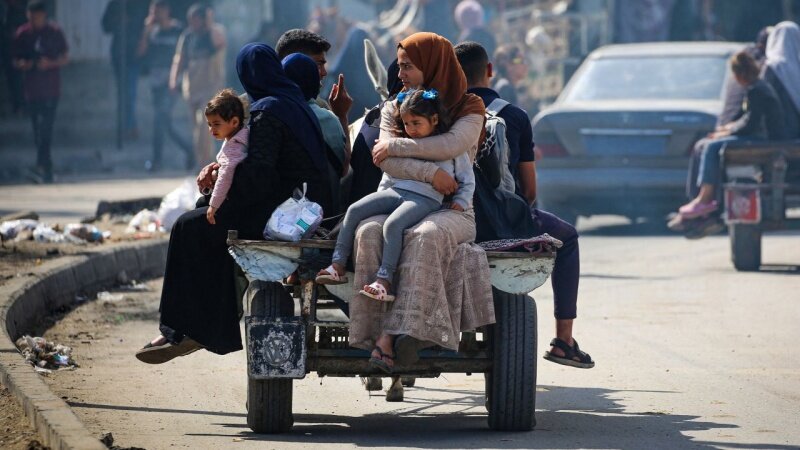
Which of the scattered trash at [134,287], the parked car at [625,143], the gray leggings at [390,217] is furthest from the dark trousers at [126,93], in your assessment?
the gray leggings at [390,217]

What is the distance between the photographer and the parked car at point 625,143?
15062 millimetres

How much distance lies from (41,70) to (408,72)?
16170mm

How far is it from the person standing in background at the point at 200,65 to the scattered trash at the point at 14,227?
9.27 meters

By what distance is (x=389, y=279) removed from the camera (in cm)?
641

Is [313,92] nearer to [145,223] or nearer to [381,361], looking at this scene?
[381,361]

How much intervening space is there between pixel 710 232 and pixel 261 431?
23.0ft

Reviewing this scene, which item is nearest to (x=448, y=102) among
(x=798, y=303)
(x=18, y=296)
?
(x=18, y=296)

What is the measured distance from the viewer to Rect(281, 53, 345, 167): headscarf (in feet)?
23.8

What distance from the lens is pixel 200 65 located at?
2273 centimetres

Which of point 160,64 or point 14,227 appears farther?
point 160,64

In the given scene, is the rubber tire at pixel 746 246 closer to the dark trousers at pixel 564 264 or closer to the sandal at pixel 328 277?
the dark trousers at pixel 564 264

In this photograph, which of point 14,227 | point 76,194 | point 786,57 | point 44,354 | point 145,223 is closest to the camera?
point 44,354

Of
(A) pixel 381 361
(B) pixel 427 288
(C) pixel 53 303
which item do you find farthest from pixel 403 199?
(C) pixel 53 303

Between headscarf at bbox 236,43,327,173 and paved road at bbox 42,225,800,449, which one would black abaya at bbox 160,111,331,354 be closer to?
headscarf at bbox 236,43,327,173
